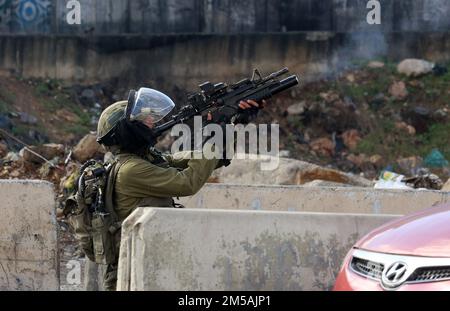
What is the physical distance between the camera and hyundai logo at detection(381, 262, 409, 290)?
15.7 ft

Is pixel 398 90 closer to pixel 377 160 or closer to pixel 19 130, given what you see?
pixel 377 160

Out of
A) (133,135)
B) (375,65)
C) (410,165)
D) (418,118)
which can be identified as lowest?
(410,165)

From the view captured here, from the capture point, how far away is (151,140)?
254 inches

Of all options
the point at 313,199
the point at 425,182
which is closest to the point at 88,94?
the point at 425,182

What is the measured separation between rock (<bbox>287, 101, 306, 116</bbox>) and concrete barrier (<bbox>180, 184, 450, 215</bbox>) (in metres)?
11.7

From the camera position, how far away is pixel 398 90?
820 inches

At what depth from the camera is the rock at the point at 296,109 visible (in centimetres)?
2036

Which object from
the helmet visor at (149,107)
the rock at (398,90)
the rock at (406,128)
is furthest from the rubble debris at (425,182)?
the rock at (398,90)

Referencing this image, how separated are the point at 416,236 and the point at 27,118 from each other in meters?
14.7

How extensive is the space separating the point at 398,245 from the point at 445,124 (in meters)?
15.5

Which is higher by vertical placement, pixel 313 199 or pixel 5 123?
pixel 313 199

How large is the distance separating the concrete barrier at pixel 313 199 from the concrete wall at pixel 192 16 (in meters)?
12.4

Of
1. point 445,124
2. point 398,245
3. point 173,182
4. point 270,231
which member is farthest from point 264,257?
point 445,124
